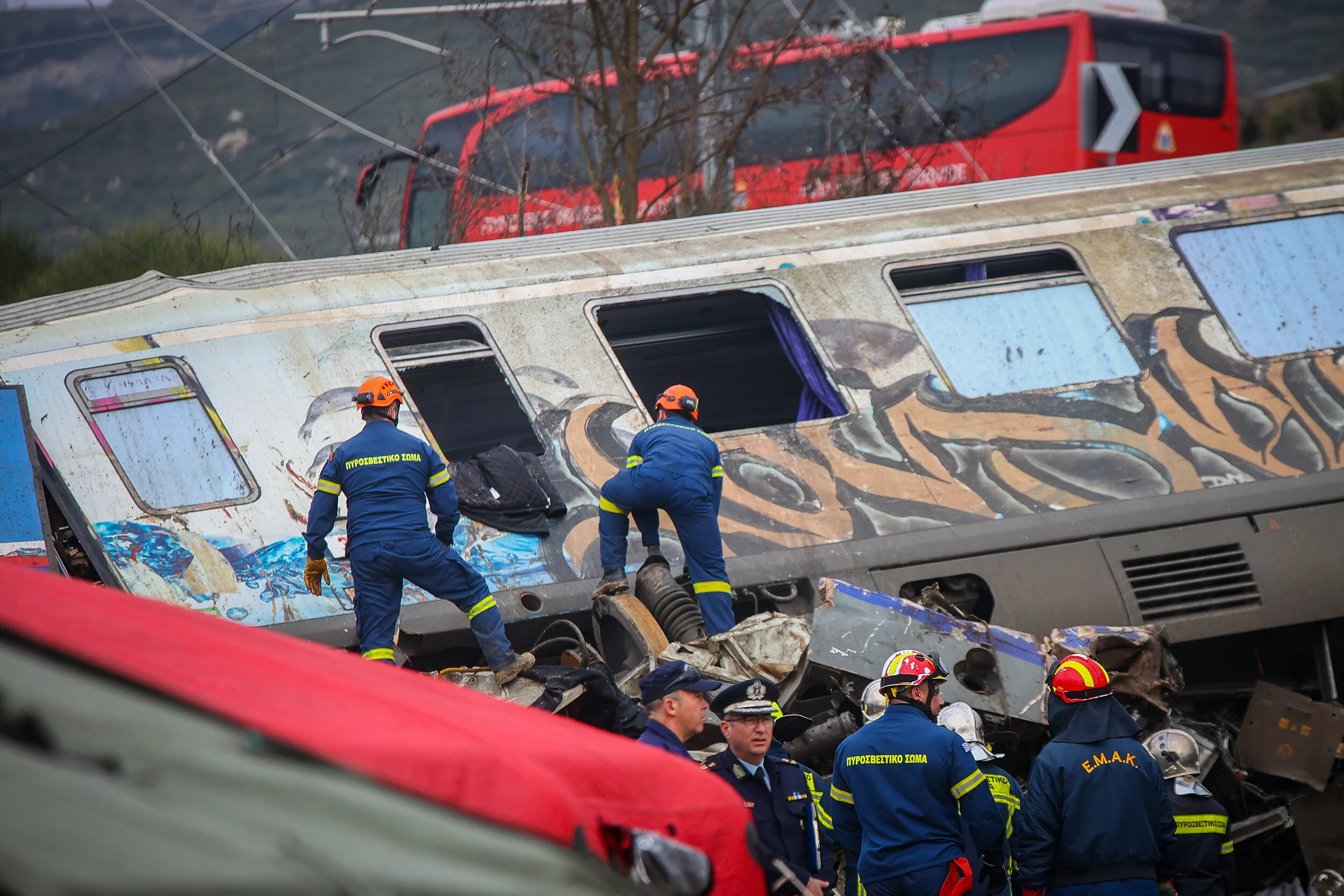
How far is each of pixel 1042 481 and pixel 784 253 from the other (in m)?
2.38

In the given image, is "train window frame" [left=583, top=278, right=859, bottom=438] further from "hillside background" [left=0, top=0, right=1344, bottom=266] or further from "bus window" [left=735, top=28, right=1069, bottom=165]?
"hillside background" [left=0, top=0, right=1344, bottom=266]

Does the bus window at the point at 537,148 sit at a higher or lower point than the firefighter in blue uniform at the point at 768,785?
higher

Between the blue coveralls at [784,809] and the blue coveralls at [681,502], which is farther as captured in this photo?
the blue coveralls at [681,502]

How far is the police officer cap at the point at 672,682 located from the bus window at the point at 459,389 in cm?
356

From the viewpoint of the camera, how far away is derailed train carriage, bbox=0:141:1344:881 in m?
7.49

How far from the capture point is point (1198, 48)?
1978cm

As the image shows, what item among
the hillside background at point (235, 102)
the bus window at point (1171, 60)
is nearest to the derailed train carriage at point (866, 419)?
the bus window at point (1171, 60)

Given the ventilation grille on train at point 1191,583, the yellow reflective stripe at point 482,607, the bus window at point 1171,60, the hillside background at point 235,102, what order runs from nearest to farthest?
1. the yellow reflective stripe at point 482,607
2. the ventilation grille on train at point 1191,583
3. the bus window at point 1171,60
4. the hillside background at point 235,102

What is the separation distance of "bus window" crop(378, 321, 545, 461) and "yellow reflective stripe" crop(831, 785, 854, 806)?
372 cm

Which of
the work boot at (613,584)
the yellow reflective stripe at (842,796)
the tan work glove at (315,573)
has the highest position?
the tan work glove at (315,573)

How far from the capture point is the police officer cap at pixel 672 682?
4684 mm

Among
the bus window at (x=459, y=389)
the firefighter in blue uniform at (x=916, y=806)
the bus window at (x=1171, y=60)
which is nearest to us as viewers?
the firefighter in blue uniform at (x=916, y=806)

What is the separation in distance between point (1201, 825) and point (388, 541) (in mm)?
4240

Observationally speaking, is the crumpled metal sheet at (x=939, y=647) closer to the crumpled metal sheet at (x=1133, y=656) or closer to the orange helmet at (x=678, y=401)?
the crumpled metal sheet at (x=1133, y=656)
